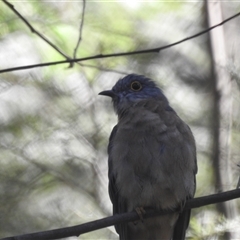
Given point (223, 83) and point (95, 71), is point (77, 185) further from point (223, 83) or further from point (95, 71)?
point (223, 83)

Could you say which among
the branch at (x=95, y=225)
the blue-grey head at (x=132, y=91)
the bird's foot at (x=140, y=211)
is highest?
the blue-grey head at (x=132, y=91)

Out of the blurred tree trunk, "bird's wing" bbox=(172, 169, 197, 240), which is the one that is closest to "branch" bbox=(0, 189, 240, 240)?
"bird's wing" bbox=(172, 169, 197, 240)

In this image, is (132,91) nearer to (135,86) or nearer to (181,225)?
(135,86)

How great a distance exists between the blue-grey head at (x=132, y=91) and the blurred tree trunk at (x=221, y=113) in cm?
71

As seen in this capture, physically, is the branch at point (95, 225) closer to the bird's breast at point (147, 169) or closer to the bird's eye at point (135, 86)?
the bird's breast at point (147, 169)

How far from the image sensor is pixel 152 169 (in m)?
4.94

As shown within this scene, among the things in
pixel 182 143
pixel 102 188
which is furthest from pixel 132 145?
pixel 102 188

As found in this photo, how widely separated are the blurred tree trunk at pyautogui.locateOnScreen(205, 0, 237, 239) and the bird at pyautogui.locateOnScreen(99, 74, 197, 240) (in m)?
0.64

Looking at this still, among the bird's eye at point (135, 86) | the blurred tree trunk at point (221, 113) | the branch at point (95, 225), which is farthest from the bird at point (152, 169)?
the blurred tree trunk at point (221, 113)

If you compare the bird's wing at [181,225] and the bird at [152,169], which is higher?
the bird at [152,169]

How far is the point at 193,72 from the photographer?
641 centimetres

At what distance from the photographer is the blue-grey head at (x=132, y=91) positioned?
5.66m

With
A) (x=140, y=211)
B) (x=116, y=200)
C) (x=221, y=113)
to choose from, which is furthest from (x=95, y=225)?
(x=221, y=113)

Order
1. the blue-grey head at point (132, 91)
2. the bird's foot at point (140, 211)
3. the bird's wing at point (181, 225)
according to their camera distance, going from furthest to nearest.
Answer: the blue-grey head at point (132, 91) → the bird's wing at point (181, 225) → the bird's foot at point (140, 211)
